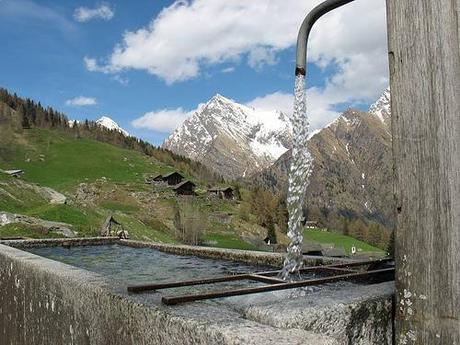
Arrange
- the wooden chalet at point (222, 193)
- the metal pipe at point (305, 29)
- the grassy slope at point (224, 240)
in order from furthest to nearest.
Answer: the wooden chalet at point (222, 193) → the grassy slope at point (224, 240) → the metal pipe at point (305, 29)

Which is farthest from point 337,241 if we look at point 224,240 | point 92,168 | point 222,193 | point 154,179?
point 92,168

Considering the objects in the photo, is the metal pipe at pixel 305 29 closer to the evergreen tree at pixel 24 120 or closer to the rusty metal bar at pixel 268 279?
the rusty metal bar at pixel 268 279

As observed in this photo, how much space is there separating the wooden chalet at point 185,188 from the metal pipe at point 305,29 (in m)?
105

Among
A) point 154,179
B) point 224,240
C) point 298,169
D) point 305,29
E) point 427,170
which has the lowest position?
point 224,240

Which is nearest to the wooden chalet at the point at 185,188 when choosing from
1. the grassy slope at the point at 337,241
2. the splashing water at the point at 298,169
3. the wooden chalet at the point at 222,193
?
the wooden chalet at the point at 222,193

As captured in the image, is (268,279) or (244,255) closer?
(268,279)

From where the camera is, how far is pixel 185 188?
111375mm

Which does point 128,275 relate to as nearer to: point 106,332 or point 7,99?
point 106,332

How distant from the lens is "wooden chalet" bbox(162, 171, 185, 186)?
111m

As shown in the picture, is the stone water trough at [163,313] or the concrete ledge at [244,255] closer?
the stone water trough at [163,313]

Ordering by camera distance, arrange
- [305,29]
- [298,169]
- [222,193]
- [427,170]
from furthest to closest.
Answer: [222,193] → [298,169] → [305,29] → [427,170]

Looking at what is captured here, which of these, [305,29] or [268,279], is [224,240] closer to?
[268,279]

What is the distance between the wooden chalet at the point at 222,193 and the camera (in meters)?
118

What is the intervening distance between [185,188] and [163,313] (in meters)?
109
